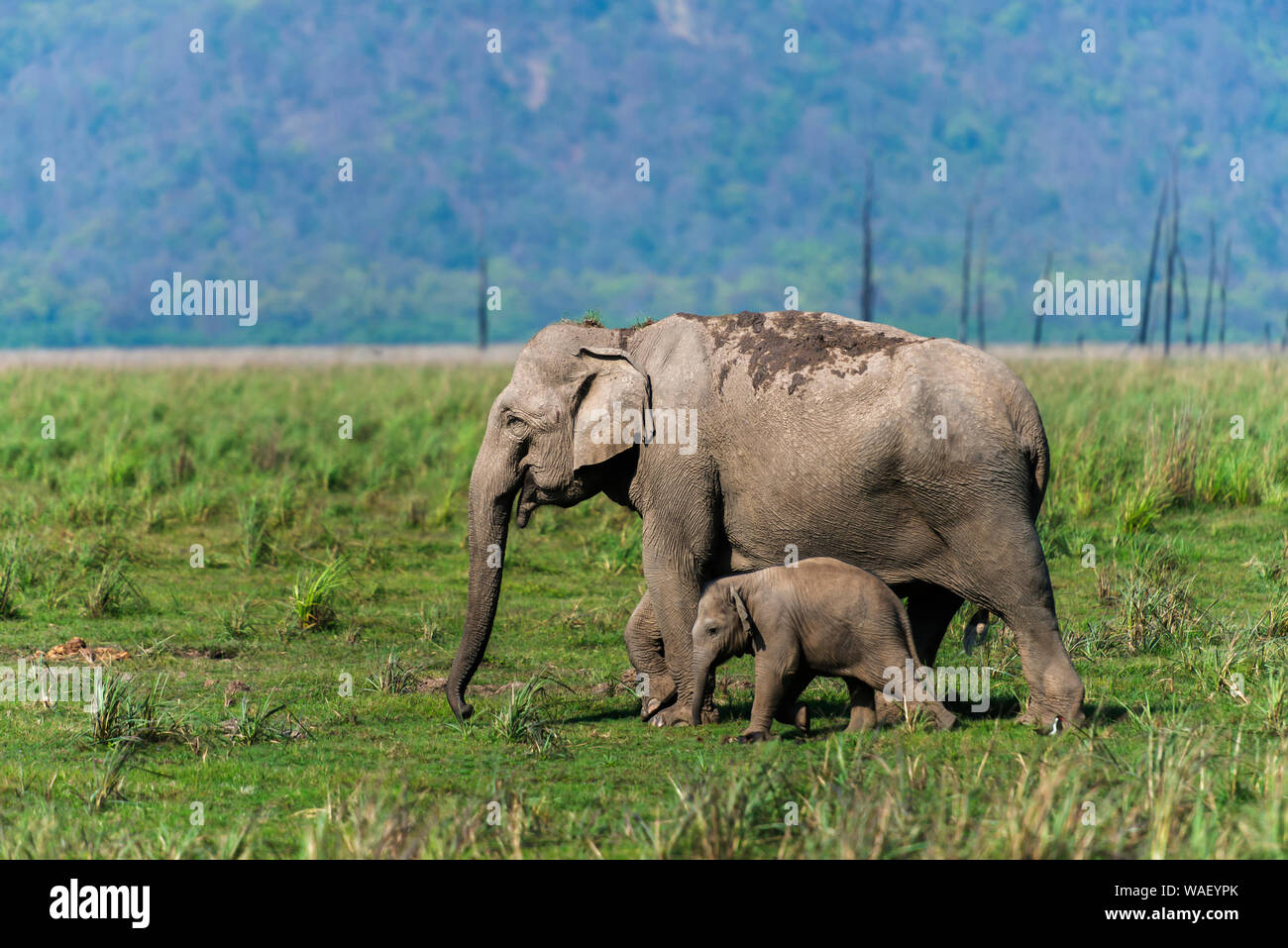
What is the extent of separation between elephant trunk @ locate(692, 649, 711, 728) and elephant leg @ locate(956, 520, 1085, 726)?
1.60 meters

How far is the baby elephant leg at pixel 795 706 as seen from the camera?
28.6ft

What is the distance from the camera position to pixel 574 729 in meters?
9.34

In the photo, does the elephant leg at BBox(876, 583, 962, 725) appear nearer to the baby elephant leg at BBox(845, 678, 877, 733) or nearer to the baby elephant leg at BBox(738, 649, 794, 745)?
the baby elephant leg at BBox(845, 678, 877, 733)

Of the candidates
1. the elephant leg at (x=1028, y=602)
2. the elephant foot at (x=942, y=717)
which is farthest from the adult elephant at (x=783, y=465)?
the elephant foot at (x=942, y=717)

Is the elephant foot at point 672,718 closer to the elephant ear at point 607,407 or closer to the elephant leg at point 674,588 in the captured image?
the elephant leg at point 674,588

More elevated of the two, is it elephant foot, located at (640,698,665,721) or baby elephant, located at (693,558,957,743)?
baby elephant, located at (693,558,957,743)

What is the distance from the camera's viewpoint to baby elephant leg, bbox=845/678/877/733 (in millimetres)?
8727

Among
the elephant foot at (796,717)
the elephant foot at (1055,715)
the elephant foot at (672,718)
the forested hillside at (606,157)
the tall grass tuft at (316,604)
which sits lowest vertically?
the elephant foot at (672,718)

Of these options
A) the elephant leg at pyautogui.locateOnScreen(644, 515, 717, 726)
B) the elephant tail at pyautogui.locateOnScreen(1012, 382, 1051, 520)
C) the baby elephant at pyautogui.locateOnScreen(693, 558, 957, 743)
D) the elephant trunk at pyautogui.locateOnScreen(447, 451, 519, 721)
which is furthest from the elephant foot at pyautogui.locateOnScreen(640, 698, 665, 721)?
the elephant tail at pyautogui.locateOnScreen(1012, 382, 1051, 520)

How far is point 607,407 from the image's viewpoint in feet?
30.3

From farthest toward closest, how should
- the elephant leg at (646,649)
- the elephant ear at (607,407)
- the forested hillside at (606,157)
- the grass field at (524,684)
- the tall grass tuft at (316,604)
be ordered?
the forested hillside at (606,157) → the tall grass tuft at (316,604) → the elephant leg at (646,649) → the elephant ear at (607,407) → the grass field at (524,684)

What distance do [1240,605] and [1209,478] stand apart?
4573 mm

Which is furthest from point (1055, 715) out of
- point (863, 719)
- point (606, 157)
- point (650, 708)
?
point (606, 157)
